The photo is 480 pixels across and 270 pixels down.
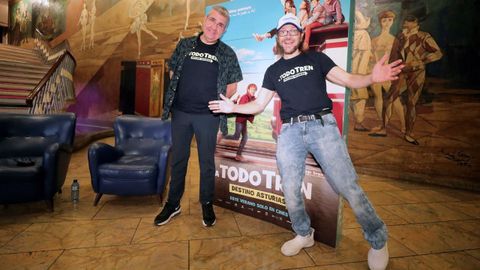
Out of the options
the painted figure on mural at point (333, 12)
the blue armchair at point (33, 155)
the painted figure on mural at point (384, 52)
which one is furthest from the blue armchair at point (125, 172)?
the painted figure on mural at point (384, 52)

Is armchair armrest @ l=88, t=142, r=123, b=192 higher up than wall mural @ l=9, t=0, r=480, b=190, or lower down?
lower down

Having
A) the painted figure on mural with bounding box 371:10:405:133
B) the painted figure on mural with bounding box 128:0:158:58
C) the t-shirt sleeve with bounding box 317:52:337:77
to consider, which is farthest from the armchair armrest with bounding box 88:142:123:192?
the painted figure on mural with bounding box 128:0:158:58

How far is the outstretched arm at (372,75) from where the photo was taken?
1.60 metres

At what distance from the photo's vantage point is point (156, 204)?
3.00 m

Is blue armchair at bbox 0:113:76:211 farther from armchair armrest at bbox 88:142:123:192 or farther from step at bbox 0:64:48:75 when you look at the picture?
step at bbox 0:64:48:75

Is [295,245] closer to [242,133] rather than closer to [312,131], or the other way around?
[312,131]

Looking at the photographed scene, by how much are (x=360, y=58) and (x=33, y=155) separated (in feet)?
17.1

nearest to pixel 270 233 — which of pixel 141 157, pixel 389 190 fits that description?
pixel 141 157

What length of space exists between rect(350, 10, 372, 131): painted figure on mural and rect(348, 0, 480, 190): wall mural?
0.05ft

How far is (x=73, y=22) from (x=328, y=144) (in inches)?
494

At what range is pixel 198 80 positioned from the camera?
232 cm

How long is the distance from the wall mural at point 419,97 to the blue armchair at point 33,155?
15.2ft

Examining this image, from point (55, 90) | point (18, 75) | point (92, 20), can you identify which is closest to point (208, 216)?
point (55, 90)

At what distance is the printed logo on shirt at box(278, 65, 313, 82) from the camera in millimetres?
1849
